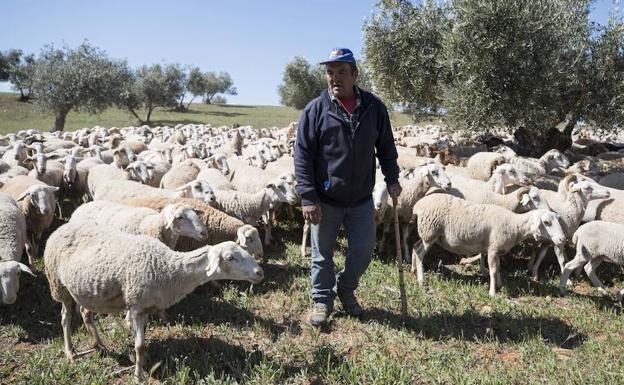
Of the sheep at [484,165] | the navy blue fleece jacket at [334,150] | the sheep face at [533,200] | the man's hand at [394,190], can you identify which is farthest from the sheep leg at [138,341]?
the sheep at [484,165]

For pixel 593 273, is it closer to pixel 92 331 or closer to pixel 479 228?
pixel 479 228

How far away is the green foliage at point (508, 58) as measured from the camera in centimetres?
1191

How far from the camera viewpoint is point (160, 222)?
5891 mm

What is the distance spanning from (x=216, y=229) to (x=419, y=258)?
3.21m

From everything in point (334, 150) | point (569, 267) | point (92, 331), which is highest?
point (334, 150)

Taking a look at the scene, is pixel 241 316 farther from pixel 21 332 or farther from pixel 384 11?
pixel 384 11

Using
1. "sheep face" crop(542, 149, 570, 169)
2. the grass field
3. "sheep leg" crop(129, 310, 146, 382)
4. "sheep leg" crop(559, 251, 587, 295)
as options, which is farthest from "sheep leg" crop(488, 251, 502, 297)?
"sheep face" crop(542, 149, 570, 169)

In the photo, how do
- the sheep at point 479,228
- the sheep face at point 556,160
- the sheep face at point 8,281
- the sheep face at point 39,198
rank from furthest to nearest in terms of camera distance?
the sheep face at point 556,160 → the sheep face at point 39,198 → the sheep at point 479,228 → the sheep face at point 8,281

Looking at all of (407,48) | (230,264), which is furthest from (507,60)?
(230,264)

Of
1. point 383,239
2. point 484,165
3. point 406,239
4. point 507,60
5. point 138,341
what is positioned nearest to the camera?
point 138,341

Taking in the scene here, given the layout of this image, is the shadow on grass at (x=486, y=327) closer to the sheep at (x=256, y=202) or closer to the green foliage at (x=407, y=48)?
the sheep at (x=256, y=202)

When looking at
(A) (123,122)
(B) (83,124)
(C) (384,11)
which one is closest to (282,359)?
(C) (384,11)

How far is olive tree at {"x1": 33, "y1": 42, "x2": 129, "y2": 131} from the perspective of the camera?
33.1m

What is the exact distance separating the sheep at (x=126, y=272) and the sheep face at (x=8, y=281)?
35.3 inches
